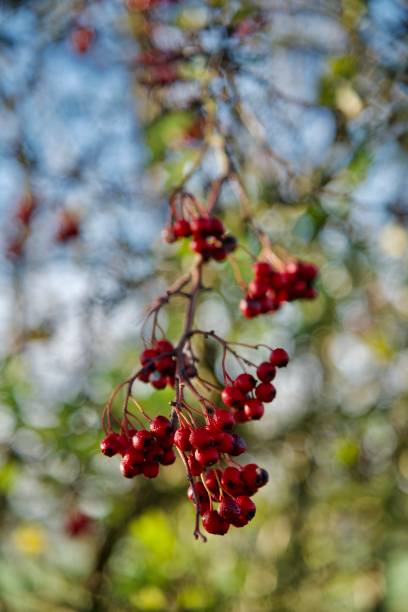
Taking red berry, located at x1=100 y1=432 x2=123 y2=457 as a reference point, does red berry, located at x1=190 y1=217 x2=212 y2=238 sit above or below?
above

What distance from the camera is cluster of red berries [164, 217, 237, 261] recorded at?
1505mm

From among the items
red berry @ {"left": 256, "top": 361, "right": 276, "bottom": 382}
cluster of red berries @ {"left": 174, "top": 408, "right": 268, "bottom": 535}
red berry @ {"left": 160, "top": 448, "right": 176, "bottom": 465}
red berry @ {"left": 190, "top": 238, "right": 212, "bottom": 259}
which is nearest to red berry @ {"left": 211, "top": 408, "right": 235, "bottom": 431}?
cluster of red berries @ {"left": 174, "top": 408, "right": 268, "bottom": 535}

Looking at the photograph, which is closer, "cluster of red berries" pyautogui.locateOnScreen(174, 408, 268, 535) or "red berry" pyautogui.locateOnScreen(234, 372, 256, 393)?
"cluster of red berries" pyautogui.locateOnScreen(174, 408, 268, 535)

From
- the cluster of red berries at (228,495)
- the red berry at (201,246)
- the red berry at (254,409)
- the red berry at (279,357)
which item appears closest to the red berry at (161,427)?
the cluster of red berries at (228,495)

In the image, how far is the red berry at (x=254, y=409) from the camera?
1250mm

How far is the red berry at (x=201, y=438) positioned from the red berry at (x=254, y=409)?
220mm

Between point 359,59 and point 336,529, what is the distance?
12.6 feet

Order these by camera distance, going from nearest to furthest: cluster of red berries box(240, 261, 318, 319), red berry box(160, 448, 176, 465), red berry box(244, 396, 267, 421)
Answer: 1. red berry box(160, 448, 176, 465)
2. red berry box(244, 396, 267, 421)
3. cluster of red berries box(240, 261, 318, 319)

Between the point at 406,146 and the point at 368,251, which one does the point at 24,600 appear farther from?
the point at 406,146

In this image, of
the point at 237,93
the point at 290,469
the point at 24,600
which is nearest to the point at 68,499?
the point at 24,600

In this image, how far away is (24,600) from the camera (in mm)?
3123

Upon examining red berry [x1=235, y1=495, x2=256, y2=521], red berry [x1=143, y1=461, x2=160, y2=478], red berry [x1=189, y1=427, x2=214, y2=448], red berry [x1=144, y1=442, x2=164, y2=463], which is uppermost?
red berry [x1=189, y1=427, x2=214, y2=448]

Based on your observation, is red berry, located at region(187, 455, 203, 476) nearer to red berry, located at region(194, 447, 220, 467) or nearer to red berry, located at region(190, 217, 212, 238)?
red berry, located at region(194, 447, 220, 467)

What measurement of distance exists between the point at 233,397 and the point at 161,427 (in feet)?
0.72
